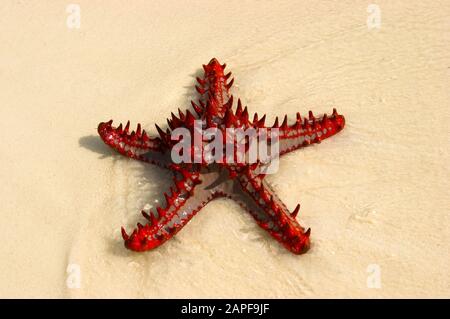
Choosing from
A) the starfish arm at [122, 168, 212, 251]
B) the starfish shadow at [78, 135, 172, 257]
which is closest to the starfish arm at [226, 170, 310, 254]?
the starfish arm at [122, 168, 212, 251]

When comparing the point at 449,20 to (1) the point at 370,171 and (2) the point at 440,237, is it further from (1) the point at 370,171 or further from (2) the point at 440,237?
(2) the point at 440,237

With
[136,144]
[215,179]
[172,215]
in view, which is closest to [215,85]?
[136,144]

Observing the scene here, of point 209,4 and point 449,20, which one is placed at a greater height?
point 209,4

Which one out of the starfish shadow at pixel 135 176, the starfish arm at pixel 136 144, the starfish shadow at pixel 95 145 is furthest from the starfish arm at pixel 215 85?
the starfish shadow at pixel 95 145

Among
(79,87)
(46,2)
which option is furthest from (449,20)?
(46,2)

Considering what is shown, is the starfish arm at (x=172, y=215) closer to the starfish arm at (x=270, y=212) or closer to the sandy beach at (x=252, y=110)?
the sandy beach at (x=252, y=110)

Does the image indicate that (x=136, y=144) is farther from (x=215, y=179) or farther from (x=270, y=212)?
(x=270, y=212)
